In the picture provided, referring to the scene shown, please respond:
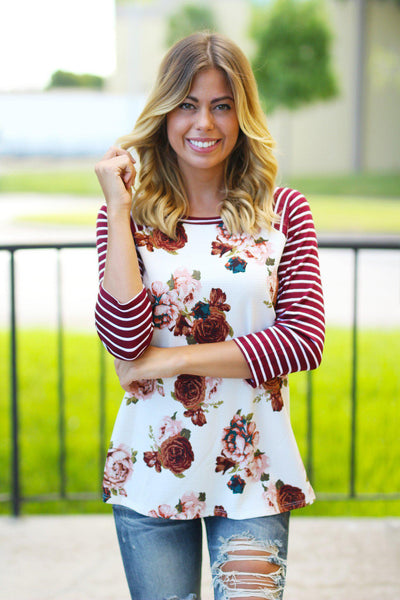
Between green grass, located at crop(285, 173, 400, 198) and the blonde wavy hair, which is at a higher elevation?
green grass, located at crop(285, 173, 400, 198)

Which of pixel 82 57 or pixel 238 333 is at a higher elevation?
pixel 82 57

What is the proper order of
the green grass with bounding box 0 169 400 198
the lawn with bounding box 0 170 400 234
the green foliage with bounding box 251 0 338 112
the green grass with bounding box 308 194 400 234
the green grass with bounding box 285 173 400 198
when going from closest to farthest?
the green grass with bounding box 308 194 400 234 < the lawn with bounding box 0 170 400 234 < the green foliage with bounding box 251 0 338 112 < the green grass with bounding box 285 173 400 198 < the green grass with bounding box 0 169 400 198

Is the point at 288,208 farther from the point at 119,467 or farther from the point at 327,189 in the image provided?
the point at 327,189

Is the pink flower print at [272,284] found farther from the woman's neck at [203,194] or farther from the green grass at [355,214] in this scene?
the green grass at [355,214]

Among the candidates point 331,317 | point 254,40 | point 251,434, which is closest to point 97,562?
point 251,434

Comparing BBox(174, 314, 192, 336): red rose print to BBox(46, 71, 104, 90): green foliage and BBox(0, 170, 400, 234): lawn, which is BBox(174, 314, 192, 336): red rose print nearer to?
BBox(0, 170, 400, 234): lawn

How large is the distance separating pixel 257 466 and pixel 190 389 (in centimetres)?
21

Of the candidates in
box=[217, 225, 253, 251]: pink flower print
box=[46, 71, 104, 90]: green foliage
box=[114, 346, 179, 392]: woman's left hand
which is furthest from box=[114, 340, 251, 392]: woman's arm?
box=[46, 71, 104, 90]: green foliage

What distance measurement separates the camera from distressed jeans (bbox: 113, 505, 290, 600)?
4.75 ft

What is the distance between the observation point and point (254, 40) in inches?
804

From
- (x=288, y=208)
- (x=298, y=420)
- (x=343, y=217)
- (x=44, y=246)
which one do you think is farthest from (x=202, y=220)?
(x=343, y=217)

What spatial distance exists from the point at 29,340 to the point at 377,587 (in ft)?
15.1

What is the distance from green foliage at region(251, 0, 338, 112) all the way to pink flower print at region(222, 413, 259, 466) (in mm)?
19231

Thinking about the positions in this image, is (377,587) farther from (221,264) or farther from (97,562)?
(221,264)
